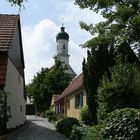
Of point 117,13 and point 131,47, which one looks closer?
point 117,13

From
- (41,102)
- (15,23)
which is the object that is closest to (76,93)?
(15,23)

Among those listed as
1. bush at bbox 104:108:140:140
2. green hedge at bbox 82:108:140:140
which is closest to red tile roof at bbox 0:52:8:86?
green hedge at bbox 82:108:140:140

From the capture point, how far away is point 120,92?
71.7ft

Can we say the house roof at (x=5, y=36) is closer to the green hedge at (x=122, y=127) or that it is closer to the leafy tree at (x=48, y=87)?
the green hedge at (x=122, y=127)

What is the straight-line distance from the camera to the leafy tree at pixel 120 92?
2173 cm

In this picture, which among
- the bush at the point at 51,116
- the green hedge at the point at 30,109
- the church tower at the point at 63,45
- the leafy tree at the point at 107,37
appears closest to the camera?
the leafy tree at the point at 107,37

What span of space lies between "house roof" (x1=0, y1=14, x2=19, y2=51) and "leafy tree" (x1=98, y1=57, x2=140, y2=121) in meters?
7.72

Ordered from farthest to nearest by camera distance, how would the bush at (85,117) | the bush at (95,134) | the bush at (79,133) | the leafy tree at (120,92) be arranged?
the bush at (85,117) < the leafy tree at (120,92) < the bush at (79,133) < the bush at (95,134)

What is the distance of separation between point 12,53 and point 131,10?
937 centimetres

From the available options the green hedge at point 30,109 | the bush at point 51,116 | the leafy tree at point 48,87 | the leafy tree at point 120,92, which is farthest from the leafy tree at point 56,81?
the leafy tree at point 120,92

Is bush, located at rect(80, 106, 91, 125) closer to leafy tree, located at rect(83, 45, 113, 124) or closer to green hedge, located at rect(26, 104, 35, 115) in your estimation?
leafy tree, located at rect(83, 45, 113, 124)

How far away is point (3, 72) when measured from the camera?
2608 cm

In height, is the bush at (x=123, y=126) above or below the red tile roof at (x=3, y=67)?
below

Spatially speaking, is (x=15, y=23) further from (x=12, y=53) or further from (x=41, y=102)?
(x=41, y=102)
